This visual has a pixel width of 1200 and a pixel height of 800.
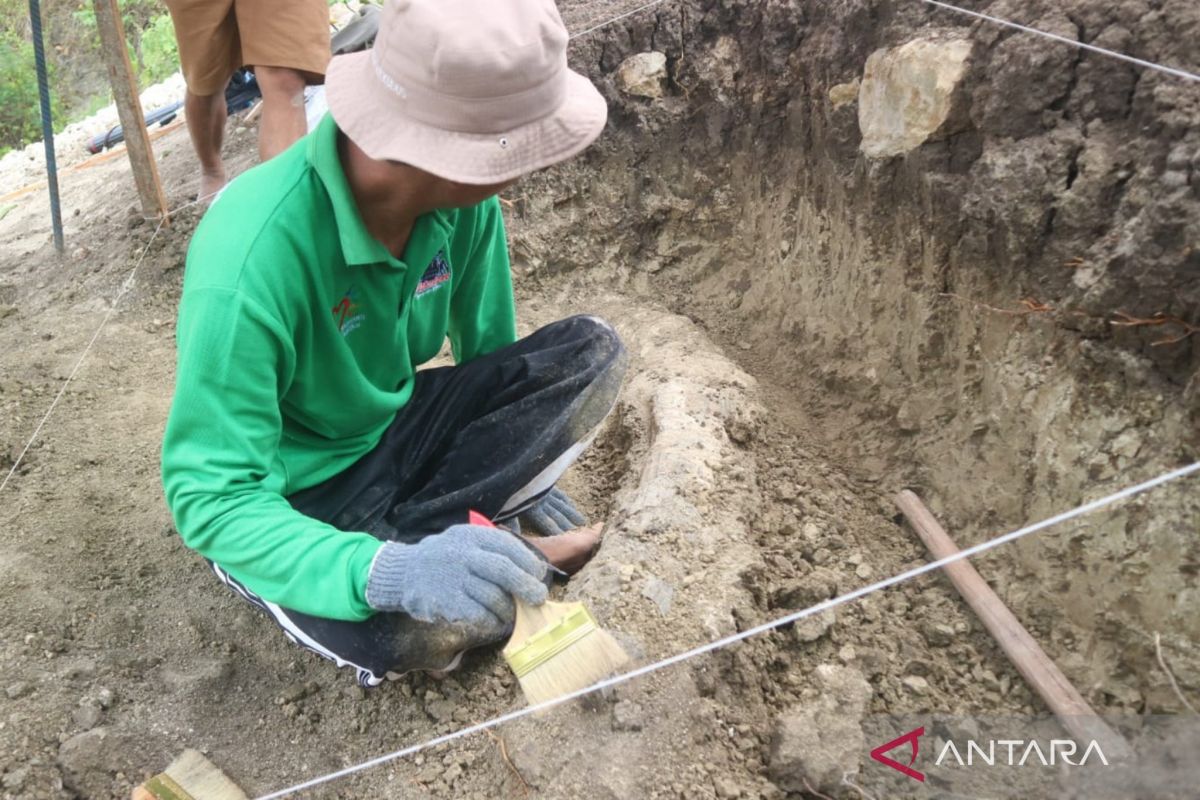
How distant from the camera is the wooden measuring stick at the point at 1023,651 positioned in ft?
5.32

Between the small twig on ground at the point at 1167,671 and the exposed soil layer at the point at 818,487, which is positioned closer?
the small twig on ground at the point at 1167,671

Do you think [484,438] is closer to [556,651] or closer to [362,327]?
[362,327]

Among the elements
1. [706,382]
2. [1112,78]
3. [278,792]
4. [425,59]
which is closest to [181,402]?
[425,59]

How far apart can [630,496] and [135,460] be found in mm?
1692

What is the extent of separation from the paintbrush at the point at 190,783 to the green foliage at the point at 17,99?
8.91 metres

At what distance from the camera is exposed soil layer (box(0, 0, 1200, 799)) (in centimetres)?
169

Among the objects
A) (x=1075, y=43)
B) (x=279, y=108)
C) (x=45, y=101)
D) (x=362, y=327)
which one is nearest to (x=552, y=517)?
(x=362, y=327)

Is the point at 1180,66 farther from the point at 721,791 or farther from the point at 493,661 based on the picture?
the point at 493,661

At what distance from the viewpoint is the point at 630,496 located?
2.20m

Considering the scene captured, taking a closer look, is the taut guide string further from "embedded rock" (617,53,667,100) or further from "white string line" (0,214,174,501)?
"embedded rock" (617,53,667,100)

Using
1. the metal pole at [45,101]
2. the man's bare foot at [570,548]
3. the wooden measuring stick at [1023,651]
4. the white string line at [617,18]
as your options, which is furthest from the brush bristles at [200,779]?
the metal pole at [45,101]

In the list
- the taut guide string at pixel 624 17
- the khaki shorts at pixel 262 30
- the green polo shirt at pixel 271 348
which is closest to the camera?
the green polo shirt at pixel 271 348

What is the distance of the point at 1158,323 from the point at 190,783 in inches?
85.6

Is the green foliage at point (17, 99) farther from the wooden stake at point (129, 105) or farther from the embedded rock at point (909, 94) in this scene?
the embedded rock at point (909, 94)
